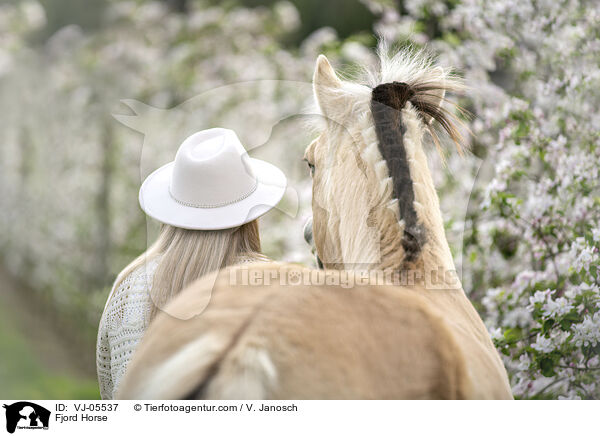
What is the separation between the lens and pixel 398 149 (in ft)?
5.57

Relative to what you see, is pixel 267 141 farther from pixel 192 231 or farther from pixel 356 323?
pixel 356 323

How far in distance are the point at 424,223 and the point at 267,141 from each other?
2.52ft

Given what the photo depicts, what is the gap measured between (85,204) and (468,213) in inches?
158

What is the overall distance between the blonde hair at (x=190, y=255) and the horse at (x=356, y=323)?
1.11 ft

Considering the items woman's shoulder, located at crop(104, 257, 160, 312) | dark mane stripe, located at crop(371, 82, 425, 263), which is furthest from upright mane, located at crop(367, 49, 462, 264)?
woman's shoulder, located at crop(104, 257, 160, 312)

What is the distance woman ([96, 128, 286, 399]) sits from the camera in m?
1.70

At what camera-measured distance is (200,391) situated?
1039mm

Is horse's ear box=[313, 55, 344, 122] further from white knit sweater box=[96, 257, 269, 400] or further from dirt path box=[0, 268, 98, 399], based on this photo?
dirt path box=[0, 268, 98, 399]

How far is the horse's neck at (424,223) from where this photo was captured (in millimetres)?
1586

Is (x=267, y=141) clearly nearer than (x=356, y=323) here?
No
